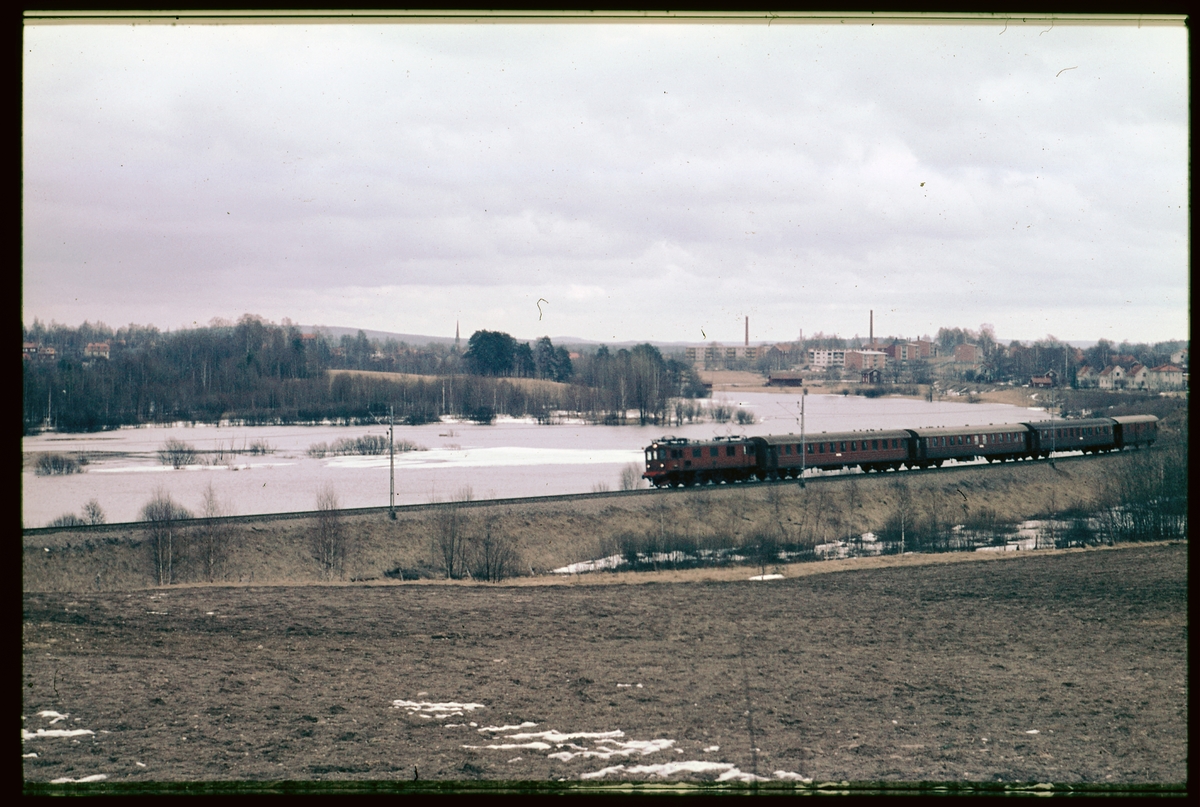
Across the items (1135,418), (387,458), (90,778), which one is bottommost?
(387,458)

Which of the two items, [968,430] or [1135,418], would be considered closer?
[968,430]

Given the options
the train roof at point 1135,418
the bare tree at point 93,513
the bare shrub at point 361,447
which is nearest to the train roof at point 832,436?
the train roof at point 1135,418

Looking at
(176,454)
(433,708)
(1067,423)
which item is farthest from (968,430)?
(176,454)

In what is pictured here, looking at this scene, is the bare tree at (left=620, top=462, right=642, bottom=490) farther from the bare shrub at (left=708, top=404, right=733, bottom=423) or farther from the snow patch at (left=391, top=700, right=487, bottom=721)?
the snow patch at (left=391, top=700, right=487, bottom=721)

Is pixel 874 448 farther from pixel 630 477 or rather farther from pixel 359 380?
pixel 359 380

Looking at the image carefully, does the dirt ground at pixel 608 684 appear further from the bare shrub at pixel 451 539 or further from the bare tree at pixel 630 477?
the bare tree at pixel 630 477

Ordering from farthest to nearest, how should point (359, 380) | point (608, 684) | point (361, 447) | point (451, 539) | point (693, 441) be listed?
point (359, 380), point (361, 447), point (693, 441), point (451, 539), point (608, 684)

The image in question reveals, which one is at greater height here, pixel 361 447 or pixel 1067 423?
pixel 1067 423

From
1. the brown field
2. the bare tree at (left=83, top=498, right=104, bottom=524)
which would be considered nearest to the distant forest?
the brown field
